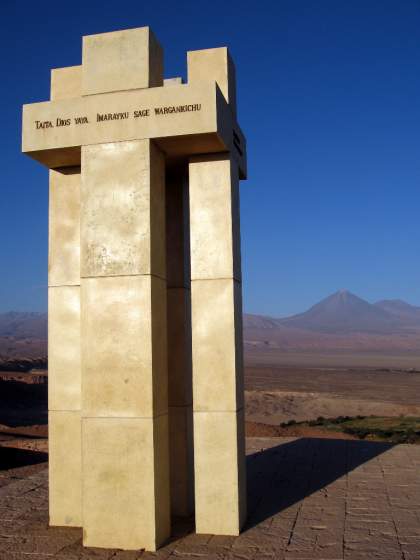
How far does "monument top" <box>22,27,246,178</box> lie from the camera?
7.67 meters

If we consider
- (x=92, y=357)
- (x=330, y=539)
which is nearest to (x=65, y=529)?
(x=92, y=357)

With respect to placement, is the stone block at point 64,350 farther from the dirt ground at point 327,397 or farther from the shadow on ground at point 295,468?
the dirt ground at point 327,397

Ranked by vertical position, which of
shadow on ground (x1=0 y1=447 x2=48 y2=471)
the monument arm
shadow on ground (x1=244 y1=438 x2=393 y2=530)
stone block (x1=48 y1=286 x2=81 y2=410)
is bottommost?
shadow on ground (x1=0 y1=447 x2=48 y2=471)

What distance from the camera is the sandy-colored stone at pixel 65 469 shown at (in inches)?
331

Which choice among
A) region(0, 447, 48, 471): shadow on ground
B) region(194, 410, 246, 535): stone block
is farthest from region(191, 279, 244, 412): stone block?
region(0, 447, 48, 471): shadow on ground

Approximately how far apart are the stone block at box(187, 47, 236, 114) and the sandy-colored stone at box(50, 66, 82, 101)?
171 cm

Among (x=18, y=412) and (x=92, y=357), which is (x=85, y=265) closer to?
(x=92, y=357)

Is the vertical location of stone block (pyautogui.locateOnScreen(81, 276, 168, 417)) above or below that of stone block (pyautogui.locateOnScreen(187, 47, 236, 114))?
below

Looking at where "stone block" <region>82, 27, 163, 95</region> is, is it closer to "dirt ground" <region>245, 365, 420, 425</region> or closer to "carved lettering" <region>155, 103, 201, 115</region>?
"carved lettering" <region>155, 103, 201, 115</region>

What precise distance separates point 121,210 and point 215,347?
2.16m

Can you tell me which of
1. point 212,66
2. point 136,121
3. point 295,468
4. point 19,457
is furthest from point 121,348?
point 19,457

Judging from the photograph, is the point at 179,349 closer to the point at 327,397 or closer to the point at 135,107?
the point at 135,107

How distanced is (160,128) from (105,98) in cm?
88

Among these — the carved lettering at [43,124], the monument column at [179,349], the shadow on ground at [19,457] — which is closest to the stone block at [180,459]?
the monument column at [179,349]
